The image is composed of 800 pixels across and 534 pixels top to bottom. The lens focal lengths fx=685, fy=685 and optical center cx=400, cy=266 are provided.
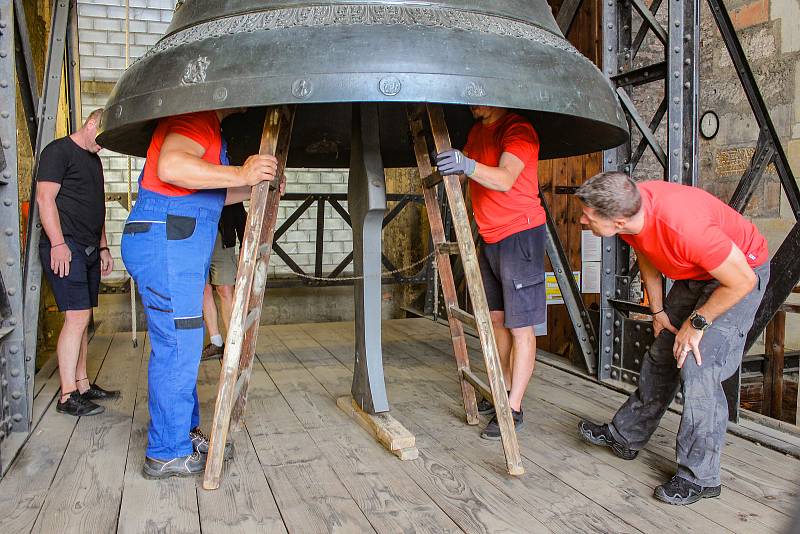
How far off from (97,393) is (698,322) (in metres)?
3.35

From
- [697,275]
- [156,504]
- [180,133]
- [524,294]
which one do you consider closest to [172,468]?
[156,504]

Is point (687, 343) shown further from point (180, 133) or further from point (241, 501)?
point (180, 133)

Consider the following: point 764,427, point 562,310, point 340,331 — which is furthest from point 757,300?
point 562,310

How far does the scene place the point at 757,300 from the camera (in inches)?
106

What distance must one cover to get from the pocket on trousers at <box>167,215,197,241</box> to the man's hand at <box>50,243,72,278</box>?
4.41 ft

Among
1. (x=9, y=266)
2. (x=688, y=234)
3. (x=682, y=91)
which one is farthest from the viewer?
(x=682, y=91)

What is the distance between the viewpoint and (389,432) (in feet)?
10.4

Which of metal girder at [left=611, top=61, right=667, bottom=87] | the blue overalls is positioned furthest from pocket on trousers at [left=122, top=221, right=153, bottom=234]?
metal girder at [left=611, top=61, right=667, bottom=87]

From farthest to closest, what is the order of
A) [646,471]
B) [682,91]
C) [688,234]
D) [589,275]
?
[589,275]
[682,91]
[646,471]
[688,234]

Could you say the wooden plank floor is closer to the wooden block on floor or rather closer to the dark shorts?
the wooden block on floor

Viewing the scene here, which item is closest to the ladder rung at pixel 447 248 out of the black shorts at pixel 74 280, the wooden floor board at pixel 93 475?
the wooden floor board at pixel 93 475

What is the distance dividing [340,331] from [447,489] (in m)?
3.84

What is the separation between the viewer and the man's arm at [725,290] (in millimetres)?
2445

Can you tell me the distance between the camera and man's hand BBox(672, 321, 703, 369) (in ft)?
8.60
